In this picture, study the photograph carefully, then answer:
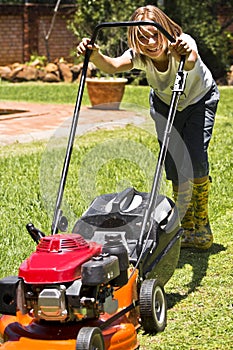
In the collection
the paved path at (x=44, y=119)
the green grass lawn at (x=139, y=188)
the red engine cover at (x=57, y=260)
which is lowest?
the paved path at (x=44, y=119)

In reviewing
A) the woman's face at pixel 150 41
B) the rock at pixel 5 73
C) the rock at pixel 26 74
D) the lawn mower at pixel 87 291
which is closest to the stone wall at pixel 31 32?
the rock at pixel 5 73

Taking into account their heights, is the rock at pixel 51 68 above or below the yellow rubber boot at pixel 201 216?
below

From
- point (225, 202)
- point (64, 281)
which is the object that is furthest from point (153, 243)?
point (225, 202)

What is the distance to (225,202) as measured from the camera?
5230 mm

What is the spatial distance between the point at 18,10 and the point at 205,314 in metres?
16.2

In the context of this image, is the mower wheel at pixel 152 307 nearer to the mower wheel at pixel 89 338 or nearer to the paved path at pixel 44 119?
the mower wheel at pixel 89 338

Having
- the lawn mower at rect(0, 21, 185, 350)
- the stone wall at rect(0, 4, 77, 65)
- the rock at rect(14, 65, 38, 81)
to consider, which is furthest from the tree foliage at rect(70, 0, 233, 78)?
the lawn mower at rect(0, 21, 185, 350)

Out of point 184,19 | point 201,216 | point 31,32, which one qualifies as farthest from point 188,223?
point 31,32

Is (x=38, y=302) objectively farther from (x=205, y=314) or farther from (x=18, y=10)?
(x=18, y=10)

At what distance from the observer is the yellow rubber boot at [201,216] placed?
13.4 feet

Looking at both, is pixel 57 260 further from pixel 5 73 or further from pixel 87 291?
pixel 5 73

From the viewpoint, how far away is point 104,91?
35.8 feet

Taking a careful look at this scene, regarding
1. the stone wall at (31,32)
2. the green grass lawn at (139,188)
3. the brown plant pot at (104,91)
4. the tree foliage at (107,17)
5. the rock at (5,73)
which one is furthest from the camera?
the stone wall at (31,32)

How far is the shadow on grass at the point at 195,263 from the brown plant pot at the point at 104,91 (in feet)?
22.1
